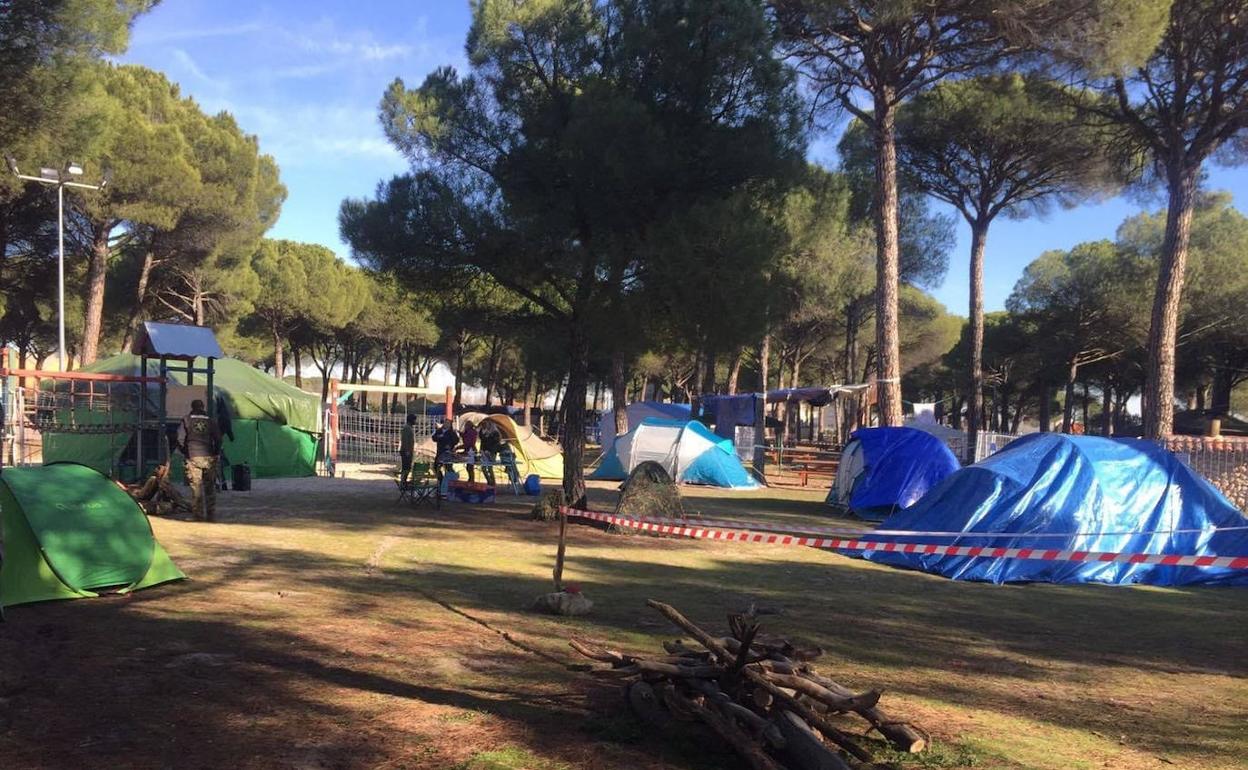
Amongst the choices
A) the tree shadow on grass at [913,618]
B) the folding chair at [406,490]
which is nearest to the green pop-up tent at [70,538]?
the tree shadow on grass at [913,618]

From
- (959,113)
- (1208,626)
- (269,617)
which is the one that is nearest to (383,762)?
(269,617)

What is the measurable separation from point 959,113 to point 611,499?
13.2 meters

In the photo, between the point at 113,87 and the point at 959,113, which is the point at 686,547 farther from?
the point at 113,87

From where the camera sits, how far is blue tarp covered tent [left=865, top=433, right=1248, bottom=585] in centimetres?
975

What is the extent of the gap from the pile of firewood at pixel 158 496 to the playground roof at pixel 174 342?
2.92m

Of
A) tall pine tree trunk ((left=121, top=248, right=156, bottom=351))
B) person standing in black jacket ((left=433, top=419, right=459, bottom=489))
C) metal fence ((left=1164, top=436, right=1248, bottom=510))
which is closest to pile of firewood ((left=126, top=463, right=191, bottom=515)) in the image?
person standing in black jacket ((left=433, top=419, right=459, bottom=489))

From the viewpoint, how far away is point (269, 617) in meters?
6.32

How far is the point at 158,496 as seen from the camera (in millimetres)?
12008

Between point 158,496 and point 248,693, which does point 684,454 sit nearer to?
point 158,496

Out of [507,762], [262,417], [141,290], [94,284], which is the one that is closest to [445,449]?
[262,417]

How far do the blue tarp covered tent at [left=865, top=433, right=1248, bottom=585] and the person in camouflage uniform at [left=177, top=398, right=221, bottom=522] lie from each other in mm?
8831

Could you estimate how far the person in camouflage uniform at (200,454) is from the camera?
10.9 m

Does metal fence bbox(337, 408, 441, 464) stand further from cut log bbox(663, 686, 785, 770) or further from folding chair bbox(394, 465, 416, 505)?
cut log bbox(663, 686, 785, 770)

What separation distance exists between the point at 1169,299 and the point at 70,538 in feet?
56.2
